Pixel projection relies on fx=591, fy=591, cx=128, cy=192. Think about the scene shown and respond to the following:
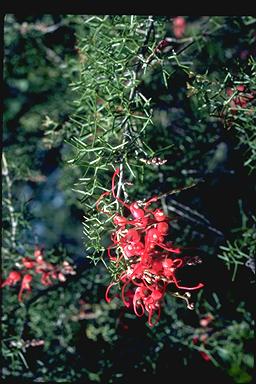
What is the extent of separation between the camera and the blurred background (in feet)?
7.69

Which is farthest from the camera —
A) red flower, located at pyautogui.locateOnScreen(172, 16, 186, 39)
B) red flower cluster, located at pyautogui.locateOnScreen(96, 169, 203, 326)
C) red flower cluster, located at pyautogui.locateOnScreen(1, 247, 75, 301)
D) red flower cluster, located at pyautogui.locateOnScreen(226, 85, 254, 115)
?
red flower, located at pyautogui.locateOnScreen(172, 16, 186, 39)

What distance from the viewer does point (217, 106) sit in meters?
1.56

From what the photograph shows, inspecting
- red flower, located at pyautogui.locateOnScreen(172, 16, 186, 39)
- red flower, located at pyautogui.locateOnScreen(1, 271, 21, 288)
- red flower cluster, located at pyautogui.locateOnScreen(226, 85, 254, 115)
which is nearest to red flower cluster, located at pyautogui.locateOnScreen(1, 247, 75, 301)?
red flower, located at pyautogui.locateOnScreen(1, 271, 21, 288)

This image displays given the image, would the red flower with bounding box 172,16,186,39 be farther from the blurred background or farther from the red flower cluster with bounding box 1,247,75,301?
the red flower cluster with bounding box 1,247,75,301

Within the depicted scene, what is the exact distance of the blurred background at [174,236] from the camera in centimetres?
234

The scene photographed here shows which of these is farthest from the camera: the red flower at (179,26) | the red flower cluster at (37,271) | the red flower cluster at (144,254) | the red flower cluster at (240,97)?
the red flower at (179,26)

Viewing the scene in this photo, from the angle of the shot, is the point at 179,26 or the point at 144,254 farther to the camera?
the point at 179,26

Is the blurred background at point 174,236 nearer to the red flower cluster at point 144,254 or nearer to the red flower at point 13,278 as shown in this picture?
the red flower at point 13,278

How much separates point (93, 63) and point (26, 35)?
111cm

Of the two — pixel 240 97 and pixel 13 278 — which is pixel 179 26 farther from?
pixel 13 278

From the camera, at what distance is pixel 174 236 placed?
8.22 feet

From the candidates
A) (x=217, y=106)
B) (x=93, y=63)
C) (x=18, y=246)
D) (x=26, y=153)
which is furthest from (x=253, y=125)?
(x=26, y=153)

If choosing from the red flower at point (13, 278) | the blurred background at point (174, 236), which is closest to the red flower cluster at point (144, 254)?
the blurred background at point (174, 236)

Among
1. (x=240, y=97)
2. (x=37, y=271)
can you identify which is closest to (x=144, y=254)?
(x=240, y=97)
